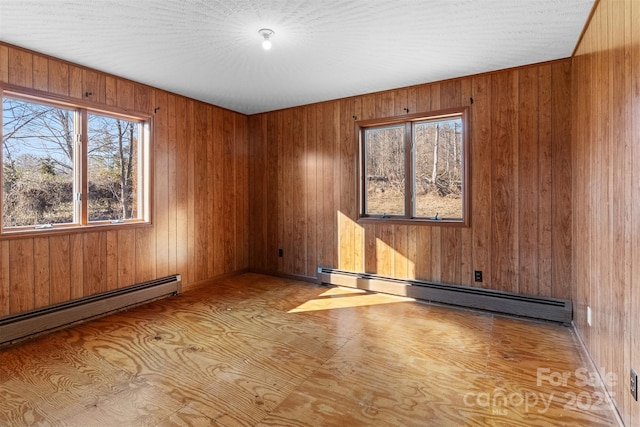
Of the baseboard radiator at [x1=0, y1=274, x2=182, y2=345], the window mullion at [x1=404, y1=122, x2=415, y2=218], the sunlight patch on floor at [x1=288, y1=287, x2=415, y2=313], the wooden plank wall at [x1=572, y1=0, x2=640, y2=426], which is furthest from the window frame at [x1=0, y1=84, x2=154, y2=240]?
the wooden plank wall at [x1=572, y1=0, x2=640, y2=426]

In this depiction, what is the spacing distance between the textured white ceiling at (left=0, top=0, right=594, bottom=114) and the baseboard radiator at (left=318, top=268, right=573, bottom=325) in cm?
229

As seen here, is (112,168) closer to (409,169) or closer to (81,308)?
(81,308)

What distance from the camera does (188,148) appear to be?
4309 millimetres

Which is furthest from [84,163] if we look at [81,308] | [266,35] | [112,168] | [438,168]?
[438,168]

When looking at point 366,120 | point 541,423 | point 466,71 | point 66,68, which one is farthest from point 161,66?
point 541,423

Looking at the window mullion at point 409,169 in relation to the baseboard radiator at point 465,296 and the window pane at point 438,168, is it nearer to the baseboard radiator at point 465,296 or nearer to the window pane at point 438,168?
the window pane at point 438,168

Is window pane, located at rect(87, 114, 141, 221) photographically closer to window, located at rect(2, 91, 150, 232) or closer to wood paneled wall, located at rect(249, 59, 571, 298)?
window, located at rect(2, 91, 150, 232)

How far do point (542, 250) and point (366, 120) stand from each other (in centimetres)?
241

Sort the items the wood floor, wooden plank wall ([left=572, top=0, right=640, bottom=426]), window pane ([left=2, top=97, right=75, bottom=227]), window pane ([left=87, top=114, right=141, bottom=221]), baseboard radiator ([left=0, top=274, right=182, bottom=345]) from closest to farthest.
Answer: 1. wooden plank wall ([left=572, top=0, right=640, bottom=426])
2. the wood floor
3. baseboard radiator ([left=0, top=274, right=182, bottom=345])
4. window pane ([left=2, top=97, right=75, bottom=227])
5. window pane ([left=87, top=114, right=141, bottom=221])

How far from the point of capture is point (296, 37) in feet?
8.74

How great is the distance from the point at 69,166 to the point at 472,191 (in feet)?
13.5

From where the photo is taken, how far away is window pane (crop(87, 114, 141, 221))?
3.44 metres

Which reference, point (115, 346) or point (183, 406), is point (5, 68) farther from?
point (183, 406)

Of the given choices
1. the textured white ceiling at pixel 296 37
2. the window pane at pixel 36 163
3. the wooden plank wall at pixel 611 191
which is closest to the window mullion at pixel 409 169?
the textured white ceiling at pixel 296 37
